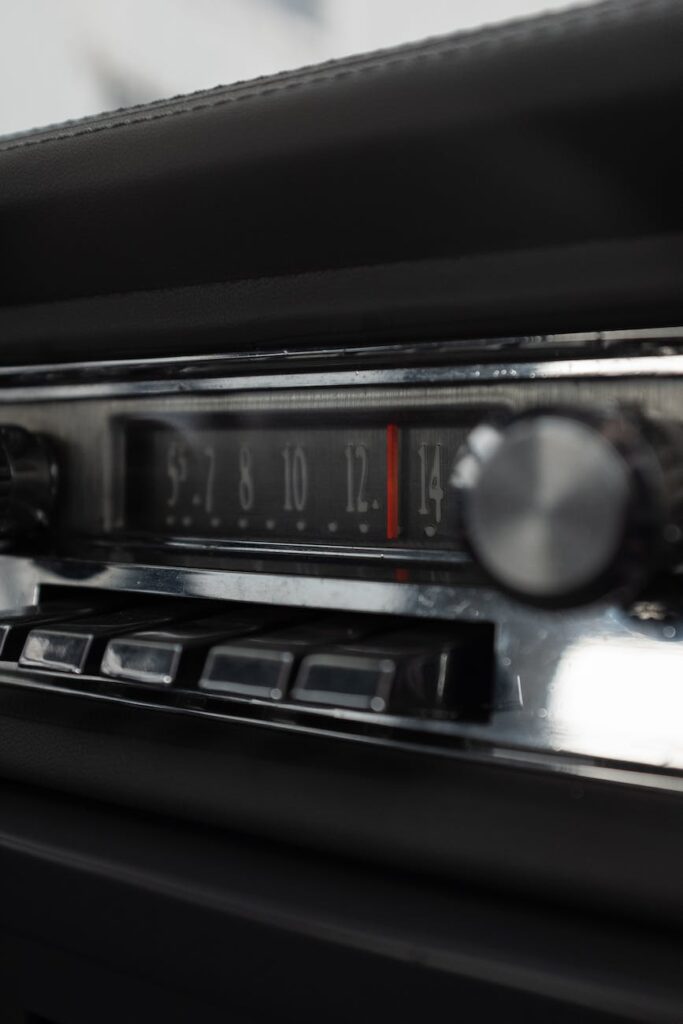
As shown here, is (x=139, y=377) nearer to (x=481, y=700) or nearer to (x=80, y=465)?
(x=80, y=465)

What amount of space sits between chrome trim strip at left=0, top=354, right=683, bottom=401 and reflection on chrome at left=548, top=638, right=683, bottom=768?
0.10m

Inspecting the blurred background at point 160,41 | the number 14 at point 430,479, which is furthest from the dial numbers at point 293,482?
the blurred background at point 160,41

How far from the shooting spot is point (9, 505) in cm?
52

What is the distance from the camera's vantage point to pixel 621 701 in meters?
0.36

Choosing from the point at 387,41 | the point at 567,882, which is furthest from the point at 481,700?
the point at 387,41

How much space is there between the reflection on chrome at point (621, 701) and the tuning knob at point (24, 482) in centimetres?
29

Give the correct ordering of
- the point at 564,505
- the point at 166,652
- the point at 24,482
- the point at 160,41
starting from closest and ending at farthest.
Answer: the point at 564,505, the point at 166,652, the point at 24,482, the point at 160,41

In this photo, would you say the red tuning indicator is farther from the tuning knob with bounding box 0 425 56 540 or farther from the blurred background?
the blurred background

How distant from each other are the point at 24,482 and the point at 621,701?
319 mm

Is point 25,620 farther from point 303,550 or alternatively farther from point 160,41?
point 160,41

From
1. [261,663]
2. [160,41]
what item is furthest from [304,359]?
[160,41]

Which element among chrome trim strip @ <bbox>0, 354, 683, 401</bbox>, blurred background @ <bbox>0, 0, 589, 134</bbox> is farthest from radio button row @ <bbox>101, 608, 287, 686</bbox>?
blurred background @ <bbox>0, 0, 589, 134</bbox>

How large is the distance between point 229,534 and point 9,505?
5.0 inches

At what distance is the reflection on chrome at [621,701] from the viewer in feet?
1.14
